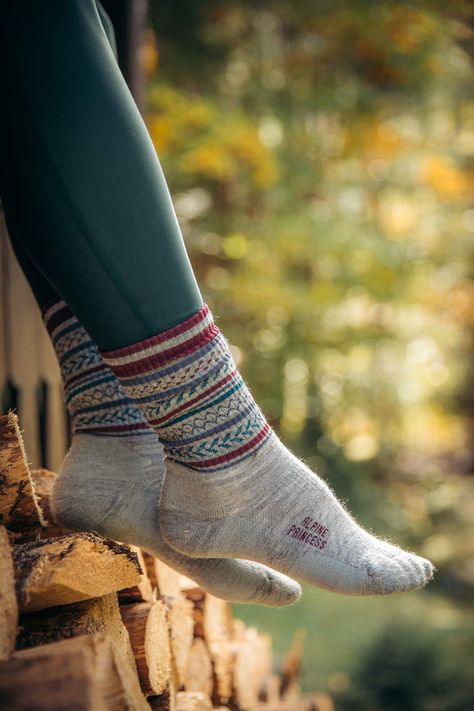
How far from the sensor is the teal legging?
2.27 ft

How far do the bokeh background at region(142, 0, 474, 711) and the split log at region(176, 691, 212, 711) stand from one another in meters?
1.95

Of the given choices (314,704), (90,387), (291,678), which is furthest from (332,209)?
(90,387)

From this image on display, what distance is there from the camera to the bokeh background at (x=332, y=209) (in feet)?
11.4

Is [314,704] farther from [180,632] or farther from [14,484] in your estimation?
[14,484]

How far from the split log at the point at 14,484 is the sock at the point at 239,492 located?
0.45ft

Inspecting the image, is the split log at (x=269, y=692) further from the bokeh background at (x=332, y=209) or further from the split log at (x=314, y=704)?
the bokeh background at (x=332, y=209)

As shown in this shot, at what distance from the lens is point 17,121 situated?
2.29ft

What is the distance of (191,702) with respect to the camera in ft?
3.19

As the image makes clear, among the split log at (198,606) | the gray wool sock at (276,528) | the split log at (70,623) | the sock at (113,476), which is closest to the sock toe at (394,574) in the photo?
the gray wool sock at (276,528)

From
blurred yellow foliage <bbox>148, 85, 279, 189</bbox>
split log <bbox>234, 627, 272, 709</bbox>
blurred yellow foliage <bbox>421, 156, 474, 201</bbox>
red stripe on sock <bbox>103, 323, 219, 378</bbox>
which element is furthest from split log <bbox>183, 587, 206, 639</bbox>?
blurred yellow foliage <bbox>421, 156, 474, 201</bbox>

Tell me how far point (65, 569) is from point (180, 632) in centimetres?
45

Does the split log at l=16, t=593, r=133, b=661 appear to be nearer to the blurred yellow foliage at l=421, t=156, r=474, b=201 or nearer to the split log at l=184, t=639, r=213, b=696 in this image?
the split log at l=184, t=639, r=213, b=696

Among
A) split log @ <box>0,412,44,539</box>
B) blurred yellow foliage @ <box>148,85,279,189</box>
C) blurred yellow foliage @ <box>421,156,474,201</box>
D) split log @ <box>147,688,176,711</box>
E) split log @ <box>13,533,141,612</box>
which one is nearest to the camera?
split log @ <box>13,533,141,612</box>

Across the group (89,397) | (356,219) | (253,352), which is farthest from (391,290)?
(89,397)
